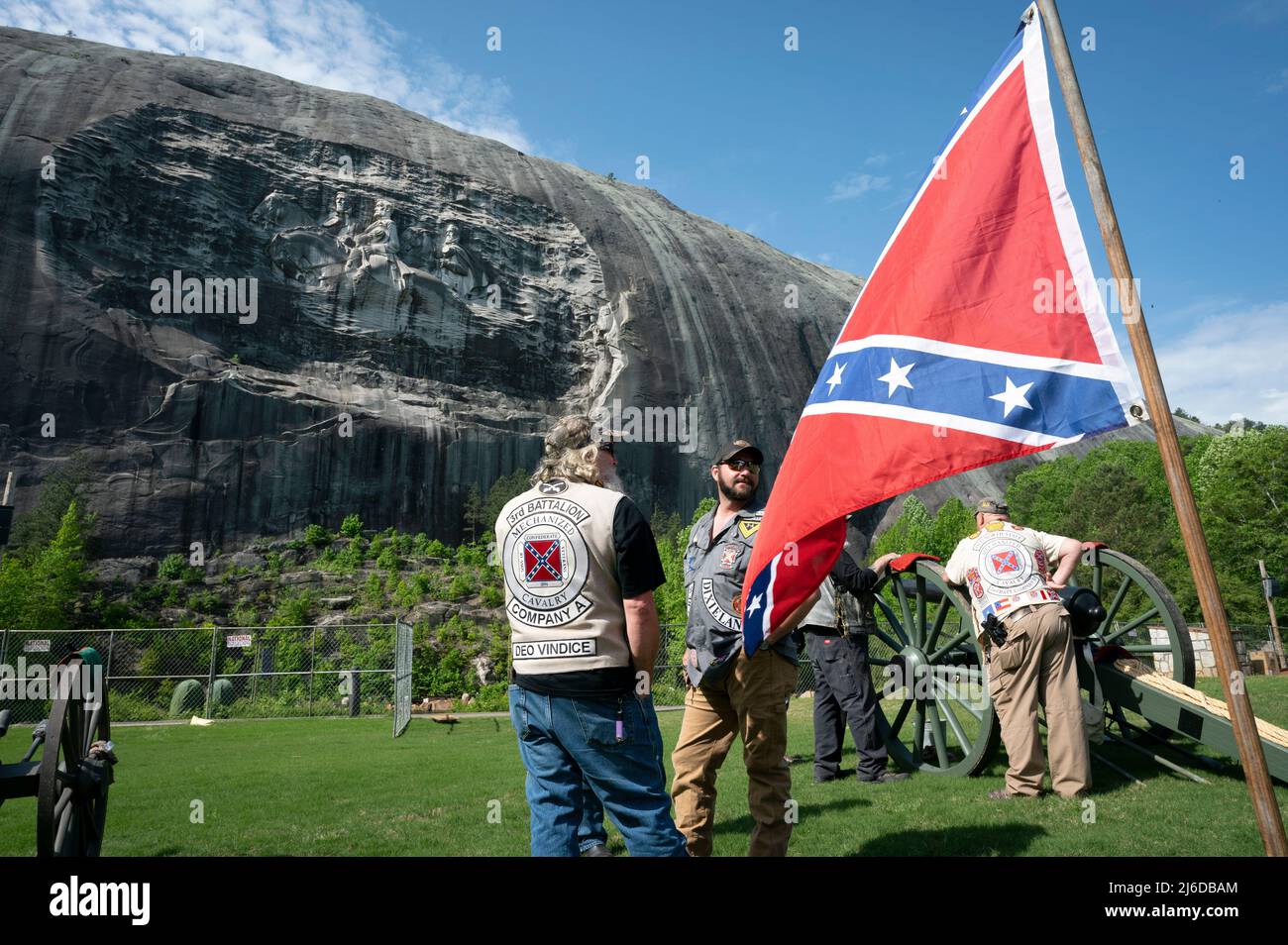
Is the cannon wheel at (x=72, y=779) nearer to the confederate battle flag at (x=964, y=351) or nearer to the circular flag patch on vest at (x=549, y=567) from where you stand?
the circular flag patch on vest at (x=549, y=567)

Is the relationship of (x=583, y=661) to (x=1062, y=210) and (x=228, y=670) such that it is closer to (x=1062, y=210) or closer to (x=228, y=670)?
(x=1062, y=210)

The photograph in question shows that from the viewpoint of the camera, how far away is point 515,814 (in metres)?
4.91

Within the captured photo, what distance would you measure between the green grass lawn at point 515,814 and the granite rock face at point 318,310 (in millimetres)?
34918

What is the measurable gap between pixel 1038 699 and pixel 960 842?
4.79 feet

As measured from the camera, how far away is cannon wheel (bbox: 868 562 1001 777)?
5324mm

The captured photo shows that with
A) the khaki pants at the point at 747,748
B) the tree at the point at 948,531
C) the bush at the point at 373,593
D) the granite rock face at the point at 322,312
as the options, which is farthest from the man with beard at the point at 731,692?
the granite rock face at the point at 322,312

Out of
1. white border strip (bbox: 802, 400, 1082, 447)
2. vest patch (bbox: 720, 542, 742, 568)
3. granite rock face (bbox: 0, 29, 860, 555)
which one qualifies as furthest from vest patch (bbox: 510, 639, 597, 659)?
granite rock face (bbox: 0, 29, 860, 555)

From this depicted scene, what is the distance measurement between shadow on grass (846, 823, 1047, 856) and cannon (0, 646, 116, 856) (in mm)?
3243

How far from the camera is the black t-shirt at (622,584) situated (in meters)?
2.56

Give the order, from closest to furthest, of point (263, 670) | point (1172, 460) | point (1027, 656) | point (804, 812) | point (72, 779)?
point (1172, 460), point (72, 779), point (804, 812), point (1027, 656), point (263, 670)

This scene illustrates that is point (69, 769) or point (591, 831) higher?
point (69, 769)

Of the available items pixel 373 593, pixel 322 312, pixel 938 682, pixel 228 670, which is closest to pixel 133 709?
pixel 228 670
